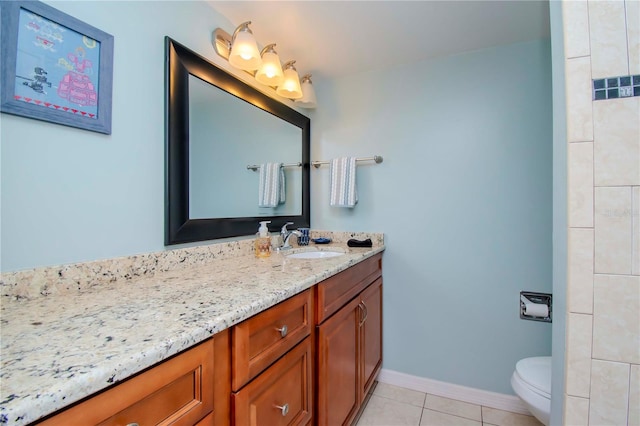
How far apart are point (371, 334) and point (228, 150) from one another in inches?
54.3

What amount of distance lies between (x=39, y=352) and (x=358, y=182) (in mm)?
1857

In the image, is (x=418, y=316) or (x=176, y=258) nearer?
(x=176, y=258)

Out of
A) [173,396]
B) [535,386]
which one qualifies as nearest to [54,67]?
[173,396]

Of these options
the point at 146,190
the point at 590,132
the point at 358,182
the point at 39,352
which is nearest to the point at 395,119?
the point at 358,182

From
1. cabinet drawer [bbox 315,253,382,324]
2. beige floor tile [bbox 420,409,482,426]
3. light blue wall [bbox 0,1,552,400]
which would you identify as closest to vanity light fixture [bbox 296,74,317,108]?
light blue wall [bbox 0,1,552,400]

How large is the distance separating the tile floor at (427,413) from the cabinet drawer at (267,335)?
0.99 meters

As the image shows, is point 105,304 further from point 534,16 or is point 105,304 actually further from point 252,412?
point 534,16

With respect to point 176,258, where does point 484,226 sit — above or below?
above

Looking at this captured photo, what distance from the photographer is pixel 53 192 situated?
852 mm

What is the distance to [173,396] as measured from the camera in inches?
22.8

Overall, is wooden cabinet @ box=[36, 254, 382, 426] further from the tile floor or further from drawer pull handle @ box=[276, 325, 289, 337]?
the tile floor

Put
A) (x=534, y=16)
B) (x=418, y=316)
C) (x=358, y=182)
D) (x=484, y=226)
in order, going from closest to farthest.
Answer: (x=534, y=16) → (x=484, y=226) → (x=418, y=316) → (x=358, y=182)

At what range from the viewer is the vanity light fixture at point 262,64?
1418mm

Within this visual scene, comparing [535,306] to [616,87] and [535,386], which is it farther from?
[616,87]
